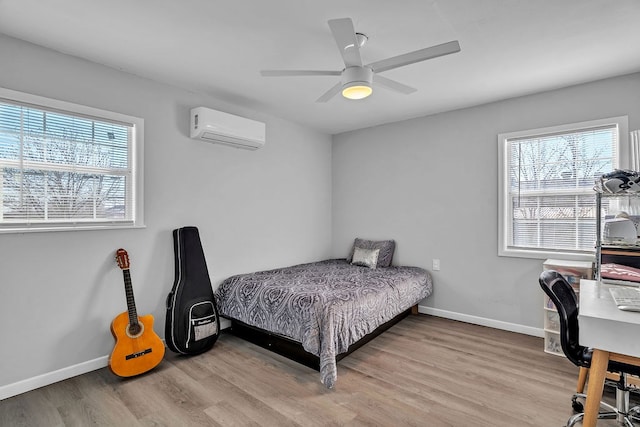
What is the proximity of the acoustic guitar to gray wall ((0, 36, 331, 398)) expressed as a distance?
149 mm

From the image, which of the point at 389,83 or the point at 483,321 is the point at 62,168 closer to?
the point at 389,83

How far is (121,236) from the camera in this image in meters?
2.74

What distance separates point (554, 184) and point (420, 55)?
7.71 ft

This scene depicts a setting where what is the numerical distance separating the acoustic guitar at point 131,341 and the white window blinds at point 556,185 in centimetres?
360

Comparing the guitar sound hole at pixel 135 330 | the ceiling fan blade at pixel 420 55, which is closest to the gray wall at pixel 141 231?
the guitar sound hole at pixel 135 330

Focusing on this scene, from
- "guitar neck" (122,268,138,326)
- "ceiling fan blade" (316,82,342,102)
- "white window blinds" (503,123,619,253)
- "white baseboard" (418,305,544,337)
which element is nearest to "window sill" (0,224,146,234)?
"guitar neck" (122,268,138,326)

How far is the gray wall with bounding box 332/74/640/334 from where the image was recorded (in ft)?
10.6

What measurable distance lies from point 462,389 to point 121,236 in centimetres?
295

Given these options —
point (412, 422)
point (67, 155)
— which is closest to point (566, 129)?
point (412, 422)

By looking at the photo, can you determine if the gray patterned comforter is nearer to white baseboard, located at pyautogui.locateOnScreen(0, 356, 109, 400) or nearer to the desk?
white baseboard, located at pyautogui.locateOnScreen(0, 356, 109, 400)

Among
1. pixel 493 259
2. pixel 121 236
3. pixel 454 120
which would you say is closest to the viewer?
pixel 121 236

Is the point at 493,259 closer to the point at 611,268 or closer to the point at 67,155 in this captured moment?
the point at 611,268

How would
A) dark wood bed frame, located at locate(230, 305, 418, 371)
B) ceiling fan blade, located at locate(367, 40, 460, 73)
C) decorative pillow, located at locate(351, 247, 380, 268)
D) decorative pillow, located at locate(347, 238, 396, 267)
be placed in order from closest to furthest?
1. ceiling fan blade, located at locate(367, 40, 460, 73)
2. dark wood bed frame, located at locate(230, 305, 418, 371)
3. decorative pillow, located at locate(351, 247, 380, 268)
4. decorative pillow, located at locate(347, 238, 396, 267)

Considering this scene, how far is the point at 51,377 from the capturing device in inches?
93.7
